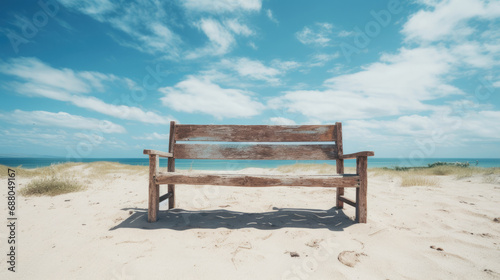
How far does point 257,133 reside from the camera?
13.0 feet

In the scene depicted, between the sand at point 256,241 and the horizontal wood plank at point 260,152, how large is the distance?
91 cm

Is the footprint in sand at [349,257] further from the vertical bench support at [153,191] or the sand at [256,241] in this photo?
the vertical bench support at [153,191]

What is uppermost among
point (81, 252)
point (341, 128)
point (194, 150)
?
point (341, 128)

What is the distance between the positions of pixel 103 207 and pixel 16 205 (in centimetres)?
160

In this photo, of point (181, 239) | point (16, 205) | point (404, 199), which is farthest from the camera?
point (404, 199)

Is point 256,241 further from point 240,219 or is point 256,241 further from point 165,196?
point 165,196

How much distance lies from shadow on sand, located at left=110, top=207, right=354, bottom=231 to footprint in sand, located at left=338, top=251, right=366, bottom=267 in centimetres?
67

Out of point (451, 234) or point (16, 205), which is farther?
point (16, 205)

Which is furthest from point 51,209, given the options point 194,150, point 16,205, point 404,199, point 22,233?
point 404,199

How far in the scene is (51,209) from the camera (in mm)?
3881

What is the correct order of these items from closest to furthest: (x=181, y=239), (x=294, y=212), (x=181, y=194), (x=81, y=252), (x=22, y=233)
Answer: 1. (x=81, y=252)
2. (x=181, y=239)
3. (x=22, y=233)
4. (x=294, y=212)
5. (x=181, y=194)

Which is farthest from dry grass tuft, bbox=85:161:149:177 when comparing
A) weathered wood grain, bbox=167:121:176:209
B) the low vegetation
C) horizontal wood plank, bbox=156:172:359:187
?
horizontal wood plank, bbox=156:172:359:187

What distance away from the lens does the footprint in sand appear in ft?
6.80

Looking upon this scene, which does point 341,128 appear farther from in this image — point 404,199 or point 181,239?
point 181,239
